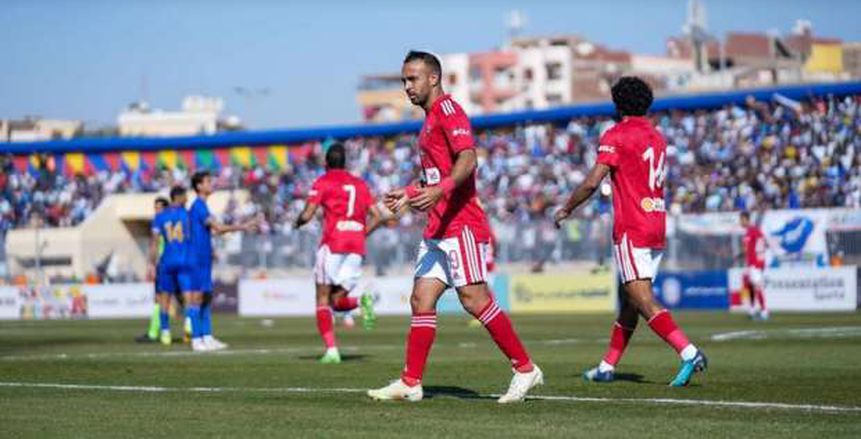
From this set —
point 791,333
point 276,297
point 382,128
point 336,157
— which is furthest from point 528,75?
point 336,157

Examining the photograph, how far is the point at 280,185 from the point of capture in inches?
2222

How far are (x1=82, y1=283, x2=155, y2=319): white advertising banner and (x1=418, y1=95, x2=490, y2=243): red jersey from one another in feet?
113

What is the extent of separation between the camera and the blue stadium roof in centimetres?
4834

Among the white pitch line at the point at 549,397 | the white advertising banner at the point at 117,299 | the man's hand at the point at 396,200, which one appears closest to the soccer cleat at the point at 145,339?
the white pitch line at the point at 549,397

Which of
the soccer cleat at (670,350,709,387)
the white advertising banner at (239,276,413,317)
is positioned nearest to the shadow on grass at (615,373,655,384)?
the soccer cleat at (670,350,709,387)

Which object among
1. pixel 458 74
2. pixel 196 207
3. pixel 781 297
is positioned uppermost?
pixel 458 74

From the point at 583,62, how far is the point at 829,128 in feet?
314

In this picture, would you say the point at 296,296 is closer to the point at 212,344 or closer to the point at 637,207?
the point at 212,344

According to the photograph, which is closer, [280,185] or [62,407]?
[62,407]

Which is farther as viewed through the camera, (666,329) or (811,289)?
(811,289)

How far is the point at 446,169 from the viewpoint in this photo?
11445mm

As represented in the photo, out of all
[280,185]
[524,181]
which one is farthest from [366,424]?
[280,185]

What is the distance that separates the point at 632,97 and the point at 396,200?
2.99 meters

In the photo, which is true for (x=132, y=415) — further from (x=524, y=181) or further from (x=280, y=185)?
(x=280, y=185)
